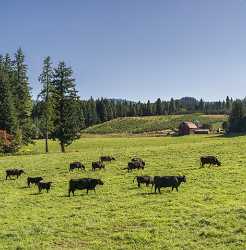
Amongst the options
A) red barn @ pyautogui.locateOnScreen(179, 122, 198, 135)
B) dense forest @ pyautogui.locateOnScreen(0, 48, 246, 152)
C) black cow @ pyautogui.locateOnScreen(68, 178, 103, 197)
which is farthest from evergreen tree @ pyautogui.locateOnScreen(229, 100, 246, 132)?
black cow @ pyautogui.locateOnScreen(68, 178, 103, 197)

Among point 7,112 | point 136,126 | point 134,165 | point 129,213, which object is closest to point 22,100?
point 7,112

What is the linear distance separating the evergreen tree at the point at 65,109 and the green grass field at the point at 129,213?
34.0 m

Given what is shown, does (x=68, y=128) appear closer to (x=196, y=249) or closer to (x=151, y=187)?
(x=151, y=187)

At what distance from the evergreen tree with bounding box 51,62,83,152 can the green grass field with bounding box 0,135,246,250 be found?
33982 millimetres

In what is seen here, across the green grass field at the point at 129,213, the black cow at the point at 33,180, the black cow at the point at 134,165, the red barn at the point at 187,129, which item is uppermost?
the red barn at the point at 187,129

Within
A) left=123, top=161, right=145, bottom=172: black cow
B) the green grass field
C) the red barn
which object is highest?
the red barn

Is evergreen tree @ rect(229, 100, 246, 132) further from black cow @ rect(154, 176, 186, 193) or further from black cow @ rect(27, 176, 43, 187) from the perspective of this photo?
black cow @ rect(154, 176, 186, 193)

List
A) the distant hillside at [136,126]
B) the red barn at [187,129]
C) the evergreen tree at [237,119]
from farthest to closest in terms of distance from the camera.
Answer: the distant hillside at [136,126] → the red barn at [187,129] → the evergreen tree at [237,119]

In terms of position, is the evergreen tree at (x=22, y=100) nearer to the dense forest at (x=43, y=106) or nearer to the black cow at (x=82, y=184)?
the dense forest at (x=43, y=106)

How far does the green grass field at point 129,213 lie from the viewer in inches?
804

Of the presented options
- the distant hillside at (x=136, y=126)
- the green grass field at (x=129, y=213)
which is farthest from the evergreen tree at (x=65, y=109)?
the distant hillside at (x=136, y=126)

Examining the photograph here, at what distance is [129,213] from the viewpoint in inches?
989

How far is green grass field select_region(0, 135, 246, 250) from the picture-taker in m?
20.4

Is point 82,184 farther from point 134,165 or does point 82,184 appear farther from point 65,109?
point 65,109
